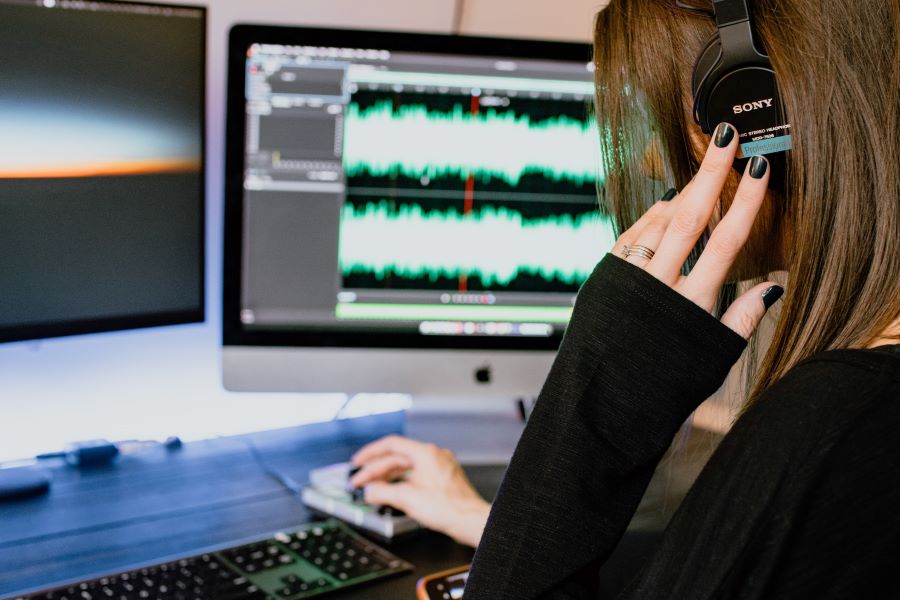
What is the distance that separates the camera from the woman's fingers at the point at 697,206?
674mm

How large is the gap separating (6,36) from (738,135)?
754 mm

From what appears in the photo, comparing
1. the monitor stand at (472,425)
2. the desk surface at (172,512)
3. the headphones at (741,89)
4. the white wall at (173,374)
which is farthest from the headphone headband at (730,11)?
the white wall at (173,374)

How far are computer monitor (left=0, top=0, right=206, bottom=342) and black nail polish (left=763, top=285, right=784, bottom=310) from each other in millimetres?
749

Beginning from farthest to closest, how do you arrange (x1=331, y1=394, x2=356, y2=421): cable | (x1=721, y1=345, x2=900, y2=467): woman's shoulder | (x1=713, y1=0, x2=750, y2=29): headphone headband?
1. (x1=331, y1=394, x2=356, y2=421): cable
2. (x1=713, y1=0, x2=750, y2=29): headphone headband
3. (x1=721, y1=345, x2=900, y2=467): woman's shoulder

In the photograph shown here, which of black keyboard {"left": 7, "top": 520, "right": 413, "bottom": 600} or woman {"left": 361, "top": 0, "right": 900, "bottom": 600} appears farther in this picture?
black keyboard {"left": 7, "top": 520, "right": 413, "bottom": 600}

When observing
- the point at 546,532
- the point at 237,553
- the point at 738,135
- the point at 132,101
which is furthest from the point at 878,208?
the point at 132,101

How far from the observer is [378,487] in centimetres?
103

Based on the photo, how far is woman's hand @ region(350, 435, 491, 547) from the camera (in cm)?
98

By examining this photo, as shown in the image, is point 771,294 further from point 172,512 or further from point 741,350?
point 172,512

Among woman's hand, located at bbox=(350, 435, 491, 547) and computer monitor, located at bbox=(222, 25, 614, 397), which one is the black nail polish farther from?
computer monitor, located at bbox=(222, 25, 614, 397)

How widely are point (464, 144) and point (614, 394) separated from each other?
636mm

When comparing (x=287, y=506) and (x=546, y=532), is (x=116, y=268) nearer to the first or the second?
(x=287, y=506)

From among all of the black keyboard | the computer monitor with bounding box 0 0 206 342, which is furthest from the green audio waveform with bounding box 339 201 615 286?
the black keyboard

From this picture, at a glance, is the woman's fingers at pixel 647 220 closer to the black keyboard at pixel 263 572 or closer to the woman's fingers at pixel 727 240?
the woman's fingers at pixel 727 240
